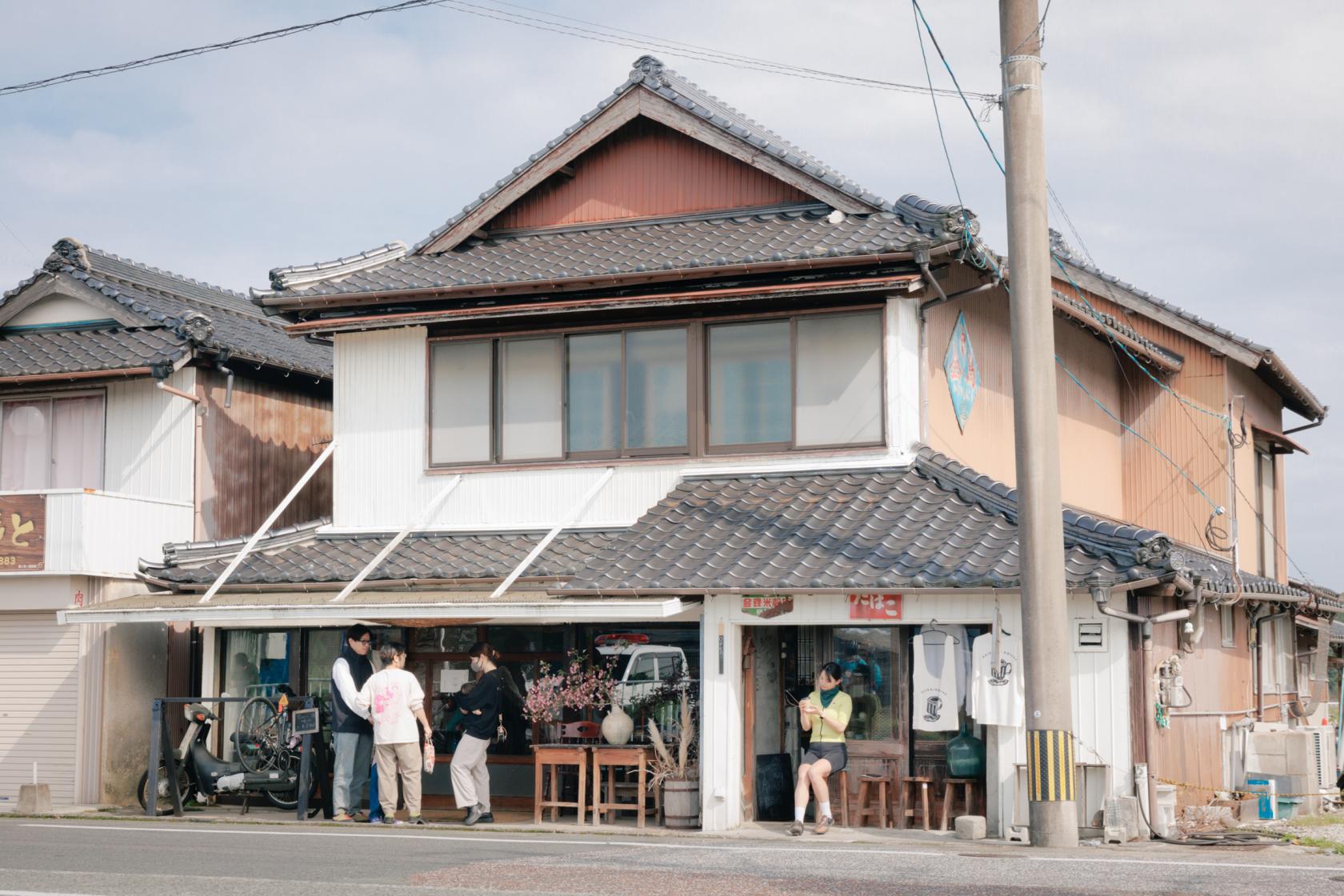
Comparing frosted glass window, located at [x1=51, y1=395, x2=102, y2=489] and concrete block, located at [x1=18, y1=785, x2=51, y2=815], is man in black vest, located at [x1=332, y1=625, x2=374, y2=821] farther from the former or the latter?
frosted glass window, located at [x1=51, y1=395, x2=102, y2=489]

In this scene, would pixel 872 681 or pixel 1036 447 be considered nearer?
pixel 1036 447

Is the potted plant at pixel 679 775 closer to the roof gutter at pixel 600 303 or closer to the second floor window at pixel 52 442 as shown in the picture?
the roof gutter at pixel 600 303

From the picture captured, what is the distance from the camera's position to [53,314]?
69.6ft

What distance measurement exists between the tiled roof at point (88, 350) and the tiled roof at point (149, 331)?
1 centimetres

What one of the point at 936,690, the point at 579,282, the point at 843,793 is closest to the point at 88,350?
the point at 579,282

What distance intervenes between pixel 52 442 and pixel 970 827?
1335 centimetres

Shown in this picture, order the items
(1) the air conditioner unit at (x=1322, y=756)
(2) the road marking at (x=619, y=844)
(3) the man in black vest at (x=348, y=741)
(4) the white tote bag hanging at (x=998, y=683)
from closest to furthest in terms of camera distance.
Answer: (2) the road marking at (x=619, y=844)
(4) the white tote bag hanging at (x=998, y=683)
(3) the man in black vest at (x=348, y=741)
(1) the air conditioner unit at (x=1322, y=756)

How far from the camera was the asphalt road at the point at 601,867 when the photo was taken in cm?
977

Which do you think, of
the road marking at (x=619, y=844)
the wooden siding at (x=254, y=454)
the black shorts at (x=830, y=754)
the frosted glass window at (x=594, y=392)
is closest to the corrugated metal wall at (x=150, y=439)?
the wooden siding at (x=254, y=454)

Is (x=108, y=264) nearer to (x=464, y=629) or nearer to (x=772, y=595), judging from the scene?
(x=464, y=629)

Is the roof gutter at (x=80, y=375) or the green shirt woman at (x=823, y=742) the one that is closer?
the green shirt woman at (x=823, y=742)

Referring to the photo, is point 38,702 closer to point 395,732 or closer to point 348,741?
point 348,741

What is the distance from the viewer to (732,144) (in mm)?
18047

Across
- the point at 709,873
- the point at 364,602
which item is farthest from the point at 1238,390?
the point at 709,873
